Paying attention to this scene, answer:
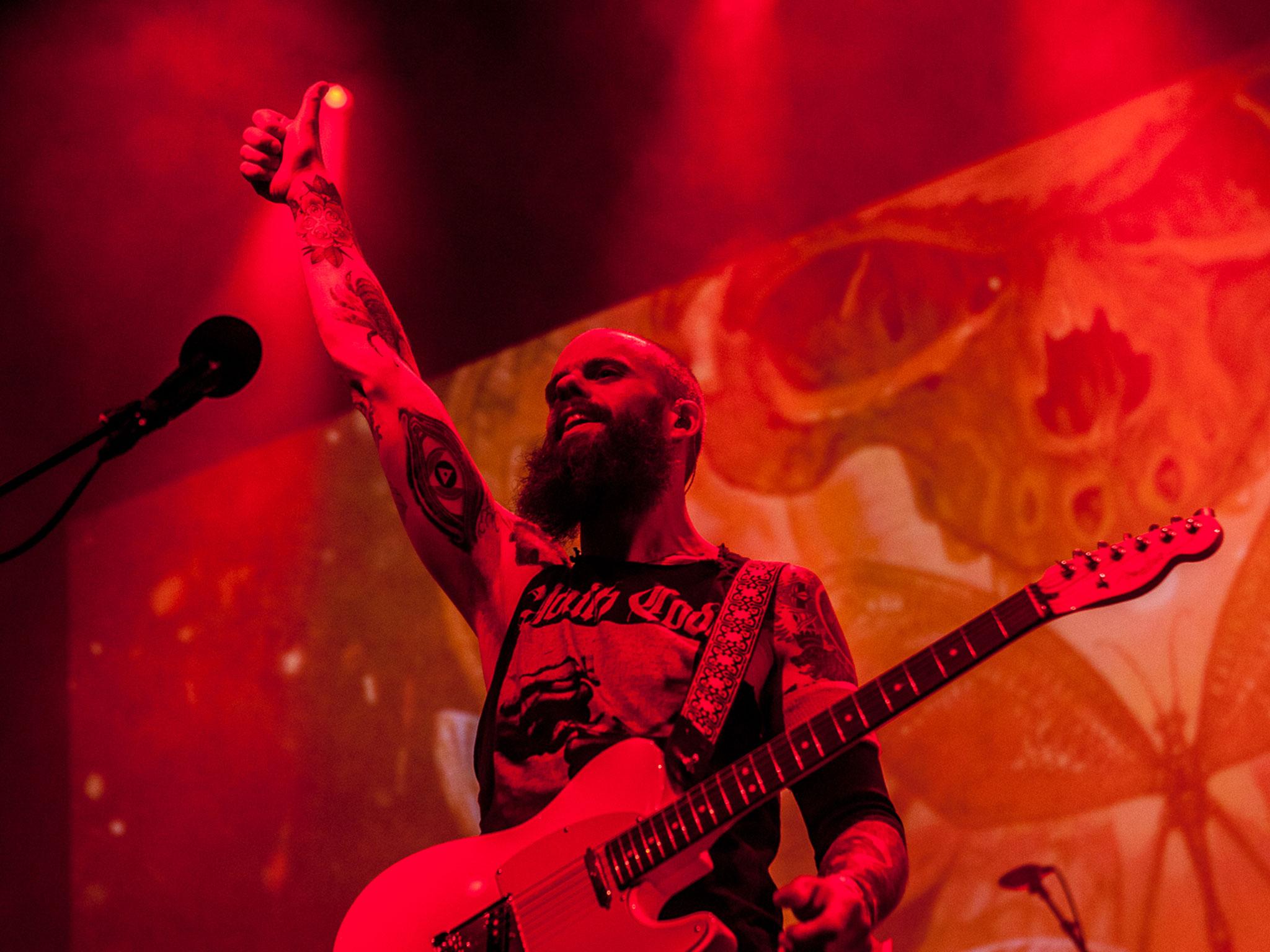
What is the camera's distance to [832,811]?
6.16 ft

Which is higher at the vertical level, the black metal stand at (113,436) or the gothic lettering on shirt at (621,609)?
the black metal stand at (113,436)

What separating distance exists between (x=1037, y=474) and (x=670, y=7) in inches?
85.0

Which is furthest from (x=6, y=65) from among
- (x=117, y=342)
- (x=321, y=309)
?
(x=321, y=309)

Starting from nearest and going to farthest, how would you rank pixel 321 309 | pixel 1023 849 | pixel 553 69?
pixel 321 309 < pixel 1023 849 < pixel 553 69

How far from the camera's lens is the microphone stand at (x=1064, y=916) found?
9.20 ft

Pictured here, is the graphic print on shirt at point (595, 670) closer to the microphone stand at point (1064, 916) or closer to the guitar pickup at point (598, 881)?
the guitar pickup at point (598, 881)

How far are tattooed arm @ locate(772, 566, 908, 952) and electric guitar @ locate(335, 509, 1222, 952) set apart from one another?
5.9 inches

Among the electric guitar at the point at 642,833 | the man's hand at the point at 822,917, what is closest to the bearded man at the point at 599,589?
the man's hand at the point at 822,917

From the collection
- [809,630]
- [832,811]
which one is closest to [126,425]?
[809,630]

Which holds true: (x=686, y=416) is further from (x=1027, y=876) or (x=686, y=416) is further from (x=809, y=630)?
(x=1027, y=876)

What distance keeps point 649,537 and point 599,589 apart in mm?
201

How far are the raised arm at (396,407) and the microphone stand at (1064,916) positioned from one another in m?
1.42

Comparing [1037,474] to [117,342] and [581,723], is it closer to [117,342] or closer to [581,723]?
[581,723]

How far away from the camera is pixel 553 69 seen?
14.4 feet
